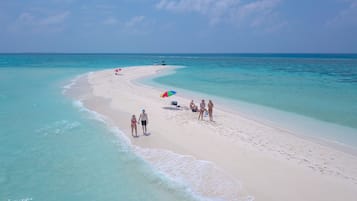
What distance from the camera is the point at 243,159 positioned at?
10.9m

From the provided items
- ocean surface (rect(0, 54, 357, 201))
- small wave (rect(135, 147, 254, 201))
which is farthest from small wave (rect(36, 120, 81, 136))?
small wave (rect(135, 147, 254, 201))

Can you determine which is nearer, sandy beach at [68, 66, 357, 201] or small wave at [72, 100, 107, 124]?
sandy beach at [68, 66, 357, 201]

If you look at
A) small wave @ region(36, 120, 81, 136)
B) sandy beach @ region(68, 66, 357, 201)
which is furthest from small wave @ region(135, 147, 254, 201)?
small wave @ region(36, 120, 81, 136)

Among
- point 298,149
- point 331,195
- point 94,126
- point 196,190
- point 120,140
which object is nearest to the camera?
point 331,195

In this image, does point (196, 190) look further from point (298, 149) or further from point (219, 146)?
point (298, 149)

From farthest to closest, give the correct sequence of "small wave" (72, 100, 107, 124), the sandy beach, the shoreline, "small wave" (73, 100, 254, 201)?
"small wave" (72, 100, 107, 124) < the shoreline < the sandy beach < "small wave" (73, 100, 254, 201)

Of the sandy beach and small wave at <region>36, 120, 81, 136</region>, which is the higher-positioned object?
the sandy beach

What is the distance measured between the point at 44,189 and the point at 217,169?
19.0 feet

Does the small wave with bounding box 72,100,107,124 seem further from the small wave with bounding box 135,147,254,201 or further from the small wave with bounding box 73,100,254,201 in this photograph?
the small wave with bounding box 135,147,254,201

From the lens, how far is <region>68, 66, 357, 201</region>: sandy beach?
8.71 m

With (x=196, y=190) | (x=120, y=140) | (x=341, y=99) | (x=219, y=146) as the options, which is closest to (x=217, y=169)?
(x=196, y=190)

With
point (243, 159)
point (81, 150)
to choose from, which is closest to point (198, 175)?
point (243, 159)

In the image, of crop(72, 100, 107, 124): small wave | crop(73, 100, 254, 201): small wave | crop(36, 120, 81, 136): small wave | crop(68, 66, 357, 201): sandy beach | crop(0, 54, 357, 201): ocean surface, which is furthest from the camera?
crop(72, 100, 107, 124): small wave

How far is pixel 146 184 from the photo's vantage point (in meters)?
9.39
